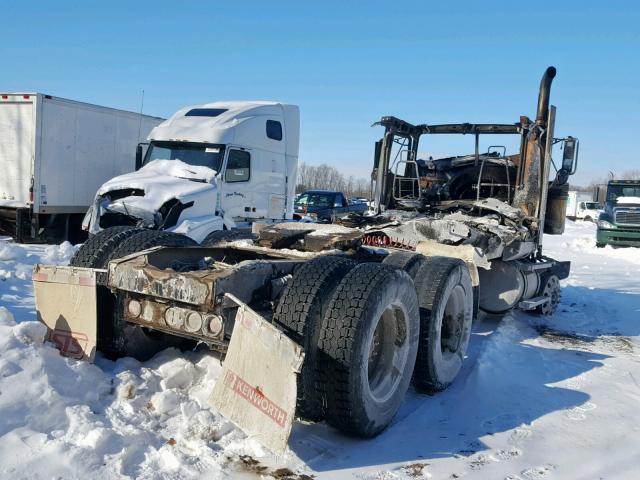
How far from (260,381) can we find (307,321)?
0.52 meters

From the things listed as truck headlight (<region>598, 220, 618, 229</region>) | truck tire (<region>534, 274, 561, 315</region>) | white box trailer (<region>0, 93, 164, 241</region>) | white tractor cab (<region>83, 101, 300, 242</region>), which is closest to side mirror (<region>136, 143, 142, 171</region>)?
white tractor cab (<region>83, 101, 300, 242</region>)

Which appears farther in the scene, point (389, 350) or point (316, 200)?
point (316, 200)

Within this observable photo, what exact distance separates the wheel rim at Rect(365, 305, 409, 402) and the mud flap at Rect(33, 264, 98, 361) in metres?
2.06

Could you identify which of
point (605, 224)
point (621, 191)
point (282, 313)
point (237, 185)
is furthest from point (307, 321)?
point (621, 191)

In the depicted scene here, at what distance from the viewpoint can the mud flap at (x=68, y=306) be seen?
4.48 meters

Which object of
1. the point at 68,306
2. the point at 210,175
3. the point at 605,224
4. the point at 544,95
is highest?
the point at 544,95

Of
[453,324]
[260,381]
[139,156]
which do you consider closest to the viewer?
[260,381]

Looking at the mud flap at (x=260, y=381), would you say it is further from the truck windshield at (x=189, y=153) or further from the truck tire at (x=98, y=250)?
the truck windshield at (x=189, y=153)

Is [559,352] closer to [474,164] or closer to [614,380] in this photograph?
[614,380]

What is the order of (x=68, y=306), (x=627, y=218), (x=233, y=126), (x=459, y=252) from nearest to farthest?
1. (x=68, y=306)
2. (x=459, y=252)
3. (x=233, y=126)
4. (x=627, y=218)

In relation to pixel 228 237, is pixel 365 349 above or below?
below

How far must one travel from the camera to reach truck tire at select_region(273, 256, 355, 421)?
12.9 ft

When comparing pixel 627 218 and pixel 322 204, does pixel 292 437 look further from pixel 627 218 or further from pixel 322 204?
pixel 627 218

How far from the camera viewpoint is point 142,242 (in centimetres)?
520
